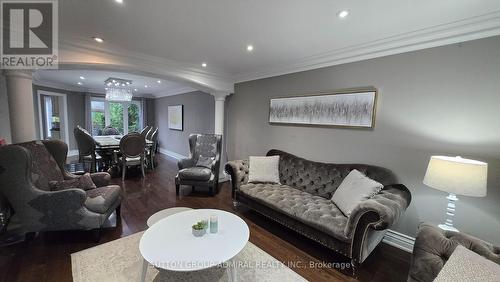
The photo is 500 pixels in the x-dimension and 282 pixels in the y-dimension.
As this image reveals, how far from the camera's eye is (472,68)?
1909 mm

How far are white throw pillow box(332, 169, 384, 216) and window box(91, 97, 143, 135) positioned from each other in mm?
8389

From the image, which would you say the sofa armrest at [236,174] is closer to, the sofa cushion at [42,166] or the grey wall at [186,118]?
the sofa cushion at [42,166]

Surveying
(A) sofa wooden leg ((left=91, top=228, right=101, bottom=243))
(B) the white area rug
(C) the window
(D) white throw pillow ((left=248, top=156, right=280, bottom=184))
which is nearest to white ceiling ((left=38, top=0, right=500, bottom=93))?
(D) white throw pillow ((left=248, top=156, right=280, bottom=184))

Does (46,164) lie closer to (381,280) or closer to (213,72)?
(213,72)

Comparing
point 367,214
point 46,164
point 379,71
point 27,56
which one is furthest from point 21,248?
point 379,71

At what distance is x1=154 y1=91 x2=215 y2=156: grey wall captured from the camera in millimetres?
5520

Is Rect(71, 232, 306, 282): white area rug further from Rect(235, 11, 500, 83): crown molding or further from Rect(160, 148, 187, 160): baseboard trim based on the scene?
Rect(160, 148, 187, 160): baseboard trim

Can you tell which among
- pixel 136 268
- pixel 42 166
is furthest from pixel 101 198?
pixel 136 268

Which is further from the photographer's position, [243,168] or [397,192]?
[243,168]

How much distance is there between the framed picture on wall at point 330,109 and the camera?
259 cm

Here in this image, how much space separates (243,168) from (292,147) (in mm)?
957

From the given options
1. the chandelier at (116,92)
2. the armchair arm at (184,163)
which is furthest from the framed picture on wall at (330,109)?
the chandelier at (116,92)

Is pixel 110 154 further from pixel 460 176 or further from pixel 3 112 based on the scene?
pixel 460 176

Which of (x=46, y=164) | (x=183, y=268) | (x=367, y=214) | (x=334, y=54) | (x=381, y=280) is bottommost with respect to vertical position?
(x=381, y=280)
